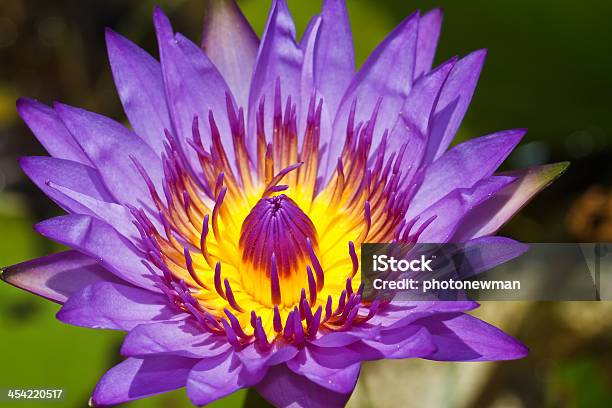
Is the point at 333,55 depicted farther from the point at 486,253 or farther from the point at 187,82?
the point at 486,253

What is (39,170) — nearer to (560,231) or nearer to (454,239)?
(454,239)

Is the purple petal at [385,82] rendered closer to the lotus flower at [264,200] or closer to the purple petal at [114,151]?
the lotus flower at [264,200]

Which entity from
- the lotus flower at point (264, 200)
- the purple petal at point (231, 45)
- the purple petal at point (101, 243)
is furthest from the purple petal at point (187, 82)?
the purple petal at point (101, 243)

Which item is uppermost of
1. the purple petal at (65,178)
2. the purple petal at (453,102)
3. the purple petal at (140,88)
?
the purple petal at (140,88)

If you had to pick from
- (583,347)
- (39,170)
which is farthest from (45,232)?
(583,347)

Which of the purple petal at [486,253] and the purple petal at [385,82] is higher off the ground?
the purple petal at [385,82]

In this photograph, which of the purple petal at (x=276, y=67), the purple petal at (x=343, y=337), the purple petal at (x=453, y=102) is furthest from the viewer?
the purple petal at (x=276, y=67)

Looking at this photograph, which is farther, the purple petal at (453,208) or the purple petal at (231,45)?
the purple petal at (231,45)
